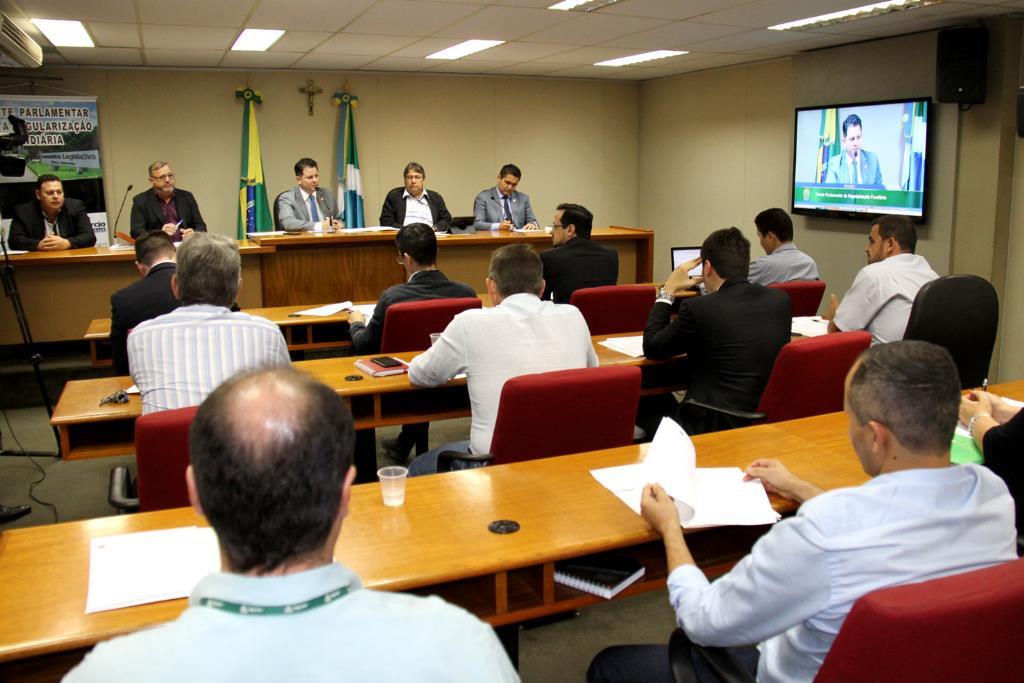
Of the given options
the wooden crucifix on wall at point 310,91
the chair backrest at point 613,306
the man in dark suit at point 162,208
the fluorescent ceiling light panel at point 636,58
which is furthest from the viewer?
the wooden crucifix on wall at point 310,91

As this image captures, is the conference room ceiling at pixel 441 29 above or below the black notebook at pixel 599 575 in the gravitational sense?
above

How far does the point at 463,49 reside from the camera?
25.9 ft

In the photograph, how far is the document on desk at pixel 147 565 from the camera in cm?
158

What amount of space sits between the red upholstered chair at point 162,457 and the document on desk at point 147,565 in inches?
14.7

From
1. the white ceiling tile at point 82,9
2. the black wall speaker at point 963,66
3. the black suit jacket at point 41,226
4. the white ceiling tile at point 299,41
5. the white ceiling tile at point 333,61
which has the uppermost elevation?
the white ceiling tile at point 333,61

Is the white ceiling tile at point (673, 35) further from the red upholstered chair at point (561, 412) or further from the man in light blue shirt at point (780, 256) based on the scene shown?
the red upholstered chair at point (561, 412)

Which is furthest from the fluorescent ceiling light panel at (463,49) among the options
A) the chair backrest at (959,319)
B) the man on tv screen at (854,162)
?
the chair backrest at (959,319)

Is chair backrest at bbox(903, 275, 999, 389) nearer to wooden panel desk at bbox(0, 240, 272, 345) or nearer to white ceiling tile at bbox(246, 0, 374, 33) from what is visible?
white ceiling tile at bbox(246, 0, 374, 33)

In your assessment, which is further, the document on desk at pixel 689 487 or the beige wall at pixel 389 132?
the beige wall at pixel 389 132

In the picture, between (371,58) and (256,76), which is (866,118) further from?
(256,76)

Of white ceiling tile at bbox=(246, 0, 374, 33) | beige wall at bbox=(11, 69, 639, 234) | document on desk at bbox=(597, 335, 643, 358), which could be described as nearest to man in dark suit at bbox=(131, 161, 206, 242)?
white ceiling tile at bbox=(246, 0, 374, 33)

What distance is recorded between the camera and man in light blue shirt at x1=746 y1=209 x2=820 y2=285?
17.0 ft

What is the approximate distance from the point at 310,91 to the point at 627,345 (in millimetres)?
6625

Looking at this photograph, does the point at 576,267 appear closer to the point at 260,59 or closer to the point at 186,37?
the point at 186,37
